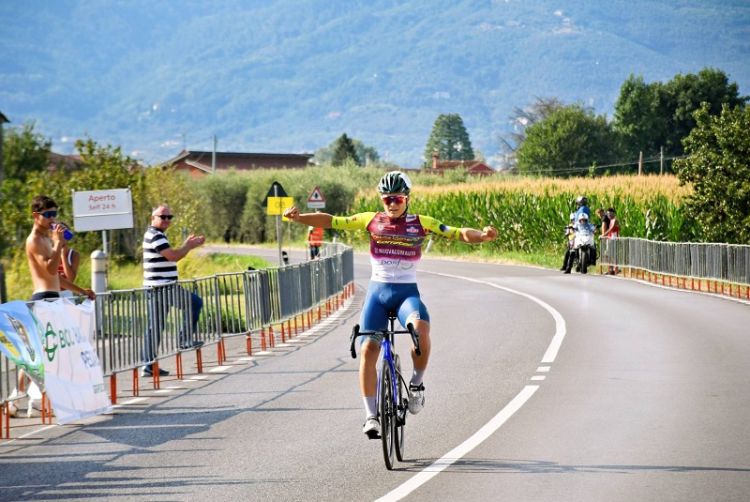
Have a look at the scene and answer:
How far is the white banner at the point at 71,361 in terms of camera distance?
12289 millimetres

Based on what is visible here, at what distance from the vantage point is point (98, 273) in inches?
894

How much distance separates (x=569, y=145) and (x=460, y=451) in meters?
120

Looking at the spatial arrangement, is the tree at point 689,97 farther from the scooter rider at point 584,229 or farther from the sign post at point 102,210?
the sign post at point 102,210

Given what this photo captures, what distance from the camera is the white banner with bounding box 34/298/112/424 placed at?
12.3 m

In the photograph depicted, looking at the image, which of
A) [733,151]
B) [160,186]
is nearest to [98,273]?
[733,151]

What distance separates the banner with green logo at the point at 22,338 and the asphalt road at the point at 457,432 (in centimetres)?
62

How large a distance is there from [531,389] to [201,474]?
520 cm

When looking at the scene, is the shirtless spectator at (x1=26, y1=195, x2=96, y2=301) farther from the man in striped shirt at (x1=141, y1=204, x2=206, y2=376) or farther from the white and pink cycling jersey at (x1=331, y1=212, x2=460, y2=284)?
the white and pink cycling jersey at (x1=331, y1=212, x2=460, y2=284)

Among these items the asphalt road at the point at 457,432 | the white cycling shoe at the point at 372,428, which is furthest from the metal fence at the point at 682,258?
the white cycling shoe at the point at 372,428

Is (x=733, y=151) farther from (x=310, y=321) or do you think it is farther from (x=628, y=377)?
(x=628, y=377)

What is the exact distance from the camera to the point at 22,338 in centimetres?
1205

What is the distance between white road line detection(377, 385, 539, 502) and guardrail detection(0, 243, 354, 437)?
415cm

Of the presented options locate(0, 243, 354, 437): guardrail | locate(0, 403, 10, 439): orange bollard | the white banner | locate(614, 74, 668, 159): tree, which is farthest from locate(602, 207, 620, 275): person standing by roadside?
locate(614, 74, 668, 159): tree

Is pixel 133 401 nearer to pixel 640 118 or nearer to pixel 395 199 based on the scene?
pixel 395 199
